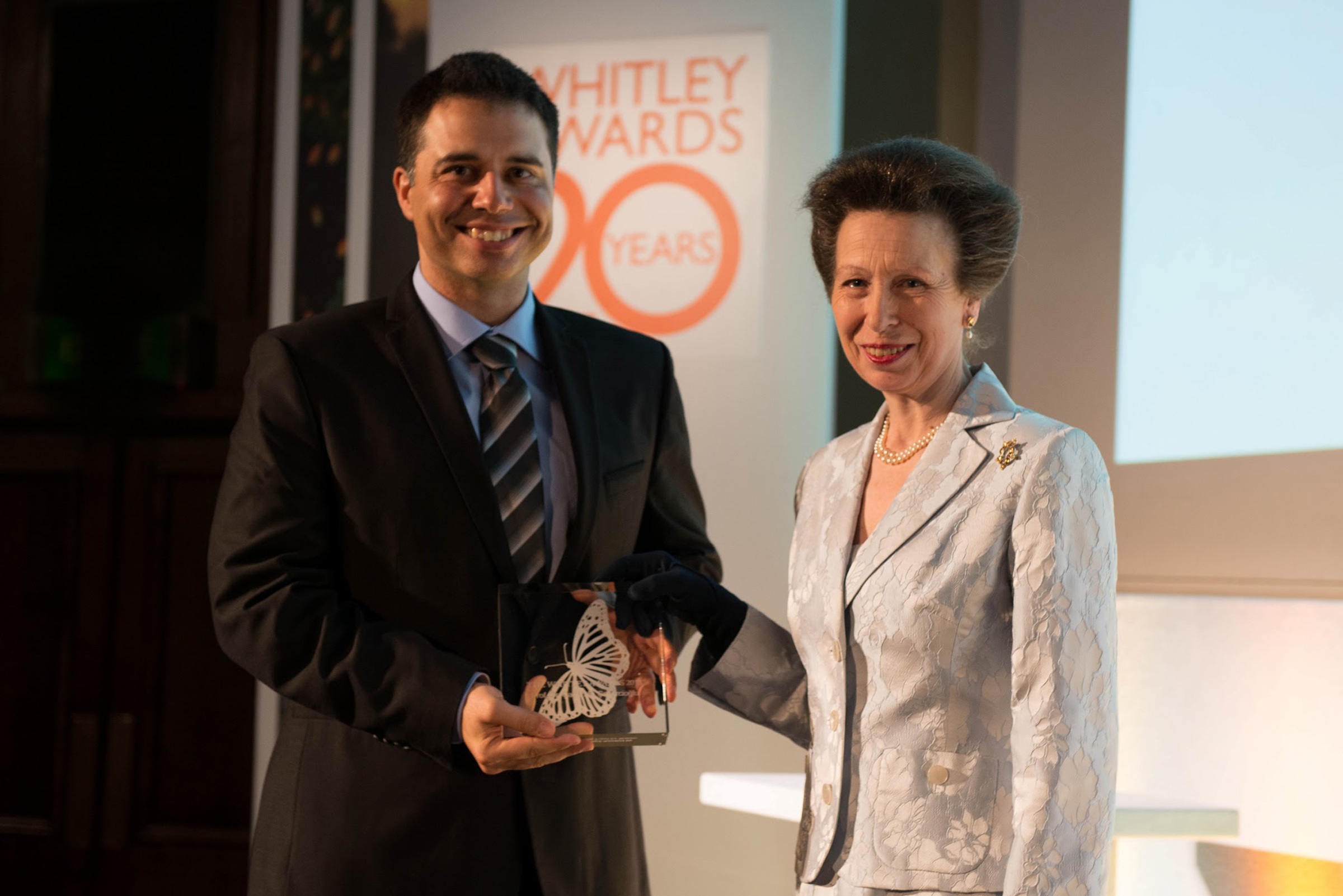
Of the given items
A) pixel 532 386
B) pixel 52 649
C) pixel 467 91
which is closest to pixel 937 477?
pixel 532 386

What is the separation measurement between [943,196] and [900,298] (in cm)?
14

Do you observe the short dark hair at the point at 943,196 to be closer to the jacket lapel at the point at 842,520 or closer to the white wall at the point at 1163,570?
the jacket lapel at the point at 842,520

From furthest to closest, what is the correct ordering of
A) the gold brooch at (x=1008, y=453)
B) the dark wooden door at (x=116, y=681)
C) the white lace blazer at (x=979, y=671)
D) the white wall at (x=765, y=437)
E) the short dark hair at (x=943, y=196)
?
1. the dark wooden door at (x=116, y=681)
2. the white wall at (x=765, y=437)
3. the short dark hair at (x=943, y=196)
4. the gold brooch at (x=1008, y=453)
5. the white lace blazer at (x=979, y=671)

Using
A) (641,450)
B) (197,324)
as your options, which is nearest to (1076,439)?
(641,450)

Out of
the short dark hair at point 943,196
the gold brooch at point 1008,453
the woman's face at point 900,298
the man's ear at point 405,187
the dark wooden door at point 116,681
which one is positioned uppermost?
the man's ear at point 405,187

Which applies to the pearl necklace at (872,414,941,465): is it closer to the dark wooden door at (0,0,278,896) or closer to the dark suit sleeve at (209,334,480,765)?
the dark suit sleeve at (209,334,480,765)

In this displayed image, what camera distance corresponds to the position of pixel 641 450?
194 centimetres

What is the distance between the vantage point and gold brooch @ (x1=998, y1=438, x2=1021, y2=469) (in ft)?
5.13

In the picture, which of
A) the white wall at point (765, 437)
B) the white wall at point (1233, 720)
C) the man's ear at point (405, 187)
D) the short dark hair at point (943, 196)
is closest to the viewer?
the short dark hair at point (943, 196)

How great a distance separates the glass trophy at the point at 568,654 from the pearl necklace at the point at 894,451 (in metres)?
0.42

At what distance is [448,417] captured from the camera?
1.75m

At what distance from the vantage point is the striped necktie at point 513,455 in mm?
1759

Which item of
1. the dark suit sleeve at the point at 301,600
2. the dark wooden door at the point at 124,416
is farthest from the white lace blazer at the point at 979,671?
the dark wooden door at the point at 124,416

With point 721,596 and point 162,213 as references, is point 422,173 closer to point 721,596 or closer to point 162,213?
point 721,596
